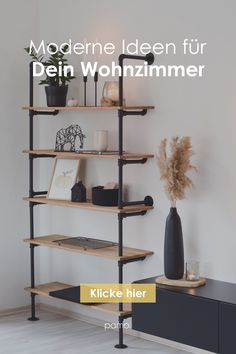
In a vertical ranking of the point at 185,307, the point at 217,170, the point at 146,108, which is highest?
the point at 146,108

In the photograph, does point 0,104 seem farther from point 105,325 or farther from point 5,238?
point 105,325

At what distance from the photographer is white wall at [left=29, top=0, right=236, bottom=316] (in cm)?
403

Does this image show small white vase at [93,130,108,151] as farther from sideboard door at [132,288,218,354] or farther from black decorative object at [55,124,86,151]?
sideboard door at [132,288,218,354]

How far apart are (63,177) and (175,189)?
1.10 meters

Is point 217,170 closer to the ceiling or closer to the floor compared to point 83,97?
closer to the floor

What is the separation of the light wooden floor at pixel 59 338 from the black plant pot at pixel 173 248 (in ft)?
2.02

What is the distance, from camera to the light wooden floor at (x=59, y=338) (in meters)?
4.37

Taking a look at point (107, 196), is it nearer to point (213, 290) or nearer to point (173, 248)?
point (173, 248)

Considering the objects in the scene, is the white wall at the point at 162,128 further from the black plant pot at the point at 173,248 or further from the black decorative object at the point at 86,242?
the black plant pot at the point at 173,248

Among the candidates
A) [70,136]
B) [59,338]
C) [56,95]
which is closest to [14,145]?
[70,136]

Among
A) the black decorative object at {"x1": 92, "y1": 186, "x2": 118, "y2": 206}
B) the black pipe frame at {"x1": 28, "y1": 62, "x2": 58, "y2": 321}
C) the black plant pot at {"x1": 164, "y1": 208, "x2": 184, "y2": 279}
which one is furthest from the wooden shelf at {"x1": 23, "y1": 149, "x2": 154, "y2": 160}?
the black plant pot at {"x1": 164, "y1": 208, "x2": 184, "y2": 279}

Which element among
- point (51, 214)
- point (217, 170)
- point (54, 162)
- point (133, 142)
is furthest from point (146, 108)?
point (51, 214)

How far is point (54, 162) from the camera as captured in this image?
5062 mm

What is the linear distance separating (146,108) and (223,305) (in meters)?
1.40
